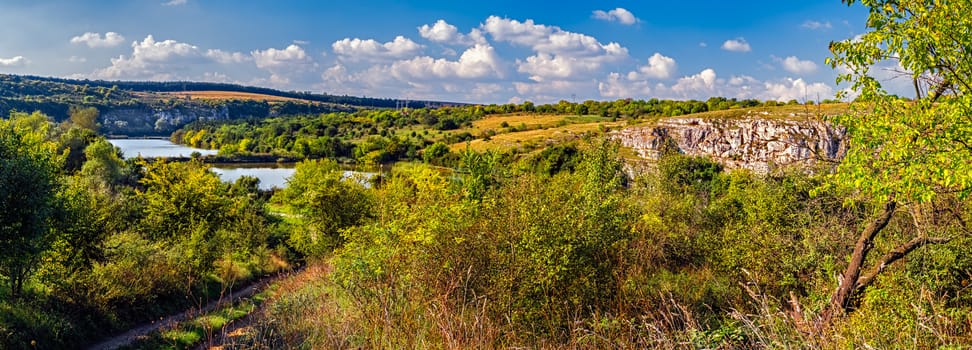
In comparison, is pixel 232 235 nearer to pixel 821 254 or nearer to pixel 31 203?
pixel 31 203

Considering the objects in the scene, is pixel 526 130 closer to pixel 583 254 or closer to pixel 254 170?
pixel 254 170

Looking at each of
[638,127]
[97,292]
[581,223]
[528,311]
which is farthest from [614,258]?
[638,127]

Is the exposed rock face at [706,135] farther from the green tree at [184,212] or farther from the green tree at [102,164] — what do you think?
the green tree at [184,212]

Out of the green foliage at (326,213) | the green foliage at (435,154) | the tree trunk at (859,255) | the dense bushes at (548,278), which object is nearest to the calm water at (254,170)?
the green foliage at (435,154)

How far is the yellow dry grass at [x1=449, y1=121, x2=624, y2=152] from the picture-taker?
10369 cm

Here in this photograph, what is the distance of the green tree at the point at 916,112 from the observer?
650 cm

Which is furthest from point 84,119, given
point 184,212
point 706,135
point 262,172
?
point 706,135

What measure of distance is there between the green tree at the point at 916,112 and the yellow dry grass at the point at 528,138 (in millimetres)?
90316

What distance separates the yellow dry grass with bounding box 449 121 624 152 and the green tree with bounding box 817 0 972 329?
90.3 meters

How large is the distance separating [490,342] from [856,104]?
7.75m

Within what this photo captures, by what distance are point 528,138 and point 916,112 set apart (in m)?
103

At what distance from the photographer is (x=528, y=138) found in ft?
362

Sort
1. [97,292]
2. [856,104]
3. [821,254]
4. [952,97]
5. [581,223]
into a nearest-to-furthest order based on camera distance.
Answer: [952,97] < [856,104] < [581,223] < [821,254] < [97,292]

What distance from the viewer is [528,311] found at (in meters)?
9.85
